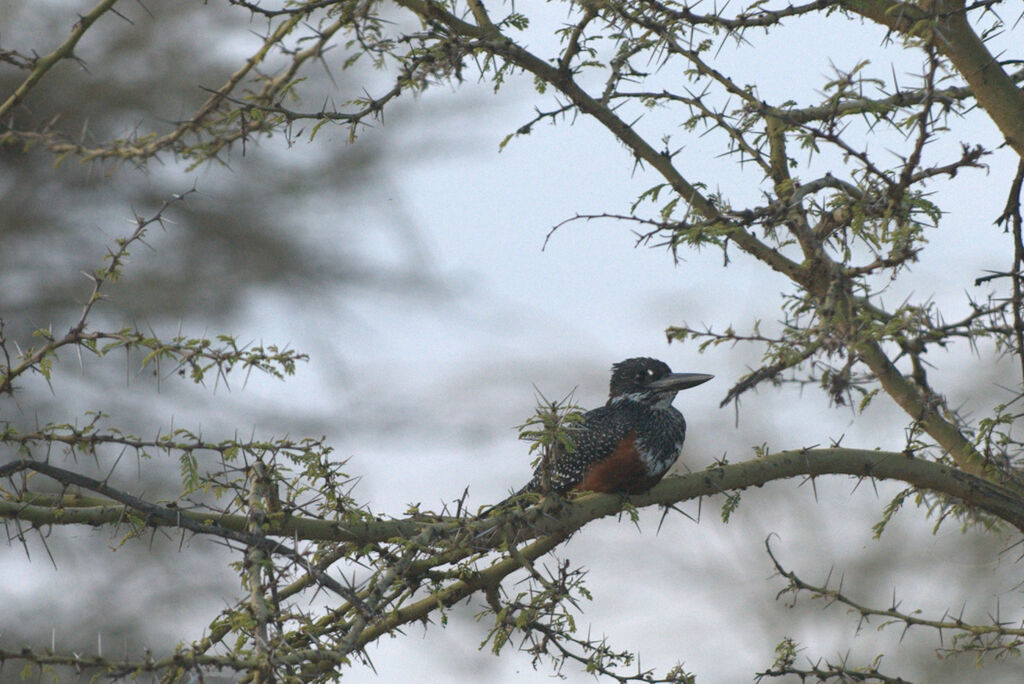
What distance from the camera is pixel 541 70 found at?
3.30 meters

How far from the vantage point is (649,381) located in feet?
15.9

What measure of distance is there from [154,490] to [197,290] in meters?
1.80

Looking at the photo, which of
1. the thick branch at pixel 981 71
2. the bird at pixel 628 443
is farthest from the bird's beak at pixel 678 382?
the thick branch at pixel 981 71

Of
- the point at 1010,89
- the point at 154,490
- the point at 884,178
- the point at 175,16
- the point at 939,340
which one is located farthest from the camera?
the point at 175,16

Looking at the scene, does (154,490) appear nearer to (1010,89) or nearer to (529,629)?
(529,629)

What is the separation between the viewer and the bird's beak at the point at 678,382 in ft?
15.1

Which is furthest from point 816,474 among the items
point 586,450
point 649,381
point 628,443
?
point 649,381

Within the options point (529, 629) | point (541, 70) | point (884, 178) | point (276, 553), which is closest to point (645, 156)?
point (541, 70)

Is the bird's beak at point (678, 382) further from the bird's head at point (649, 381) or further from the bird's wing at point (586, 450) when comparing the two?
the bird's wing at point (586, 450)

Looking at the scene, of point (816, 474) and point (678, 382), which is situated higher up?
point (678, 382)

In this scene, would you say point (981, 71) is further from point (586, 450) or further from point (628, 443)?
point (586, 450)

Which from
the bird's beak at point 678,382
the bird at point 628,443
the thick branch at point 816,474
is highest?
the bird's beak at point 678,382

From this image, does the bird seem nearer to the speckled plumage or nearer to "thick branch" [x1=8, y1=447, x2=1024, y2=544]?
the speckled plumage

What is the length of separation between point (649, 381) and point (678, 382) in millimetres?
209
